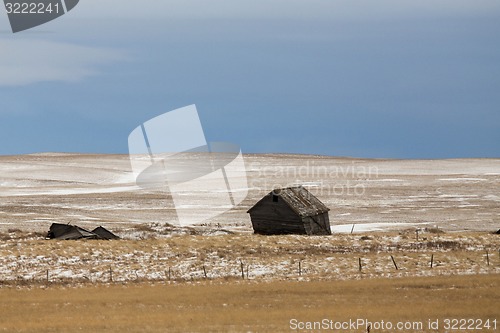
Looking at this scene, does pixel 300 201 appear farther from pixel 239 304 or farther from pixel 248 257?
pixel 239 304

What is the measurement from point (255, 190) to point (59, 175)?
118 feet

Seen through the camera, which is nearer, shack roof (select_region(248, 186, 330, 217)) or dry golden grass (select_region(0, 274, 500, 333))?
dry golden grass (select_region(0, 274, 500, 333))

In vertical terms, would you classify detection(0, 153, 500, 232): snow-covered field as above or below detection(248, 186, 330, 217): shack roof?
below

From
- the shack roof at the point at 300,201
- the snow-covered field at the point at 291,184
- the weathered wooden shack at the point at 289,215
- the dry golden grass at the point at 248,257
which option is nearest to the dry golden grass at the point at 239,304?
the dry golden grass at the point at 248,257

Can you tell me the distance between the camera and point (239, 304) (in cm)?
3203

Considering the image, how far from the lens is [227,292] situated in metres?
35.6

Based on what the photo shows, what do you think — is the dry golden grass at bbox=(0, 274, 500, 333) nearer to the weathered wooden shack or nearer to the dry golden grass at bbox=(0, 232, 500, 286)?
the dry golden grass at bbox=(0, 232, 500, 286)

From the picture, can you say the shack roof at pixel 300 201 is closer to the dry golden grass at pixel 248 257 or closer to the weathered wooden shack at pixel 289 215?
the weathered wooden shack at pixel 289 215

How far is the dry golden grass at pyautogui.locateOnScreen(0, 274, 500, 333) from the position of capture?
1089 inches

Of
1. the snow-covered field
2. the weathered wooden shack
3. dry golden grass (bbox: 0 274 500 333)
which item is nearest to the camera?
dry golden grass (bbox: 0 274 500 333)

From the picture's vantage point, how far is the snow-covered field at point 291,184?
72750mm

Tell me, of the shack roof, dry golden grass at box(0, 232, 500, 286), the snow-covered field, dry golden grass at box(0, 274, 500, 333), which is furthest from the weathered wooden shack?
dry golden grass at box(0, 274, 500, 333)

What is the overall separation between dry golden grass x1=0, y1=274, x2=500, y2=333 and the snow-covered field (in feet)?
87.0

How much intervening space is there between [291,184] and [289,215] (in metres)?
47.8
